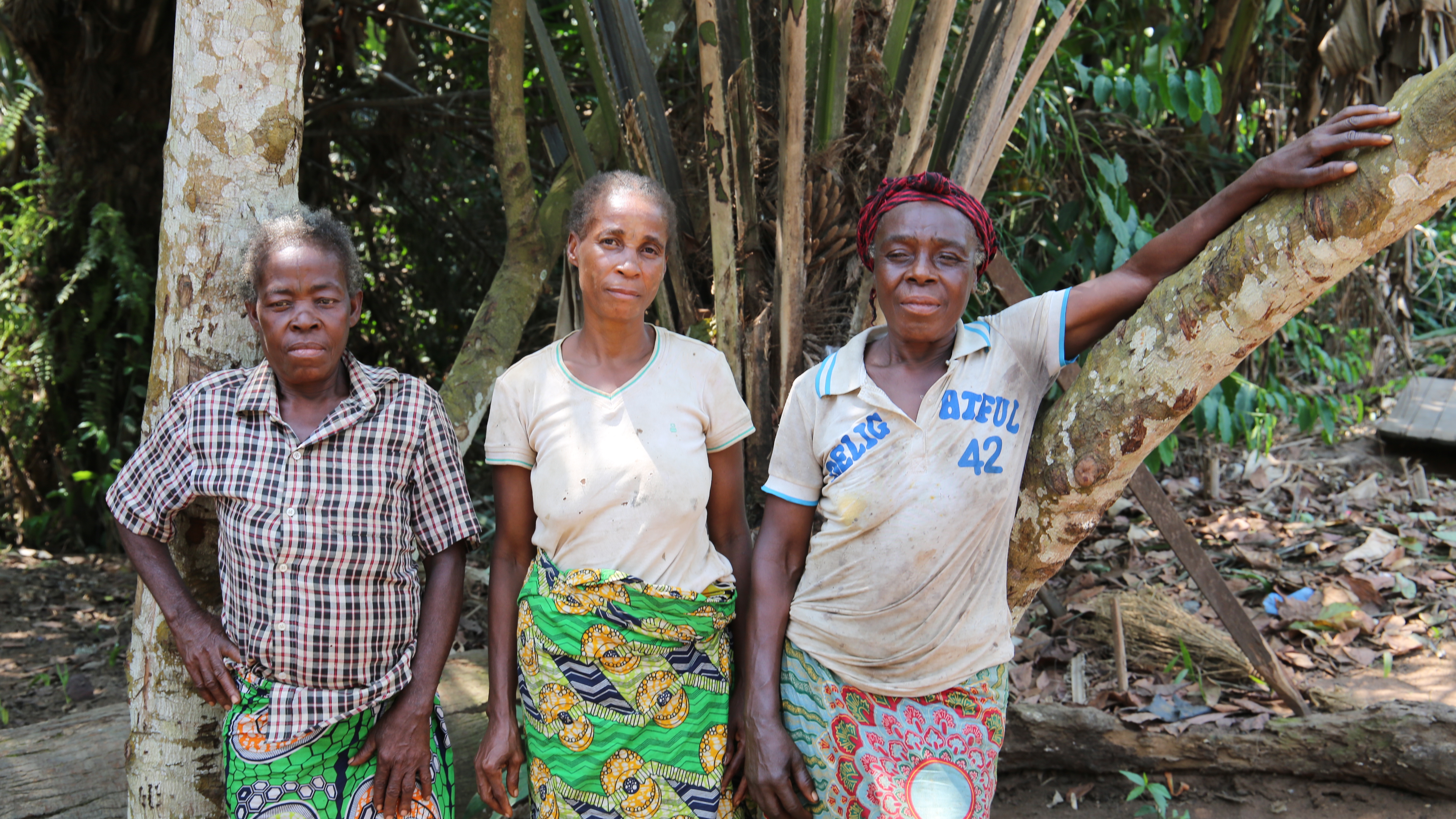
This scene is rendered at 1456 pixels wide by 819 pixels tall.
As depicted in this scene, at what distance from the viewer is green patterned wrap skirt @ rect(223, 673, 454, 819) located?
1.74 meters

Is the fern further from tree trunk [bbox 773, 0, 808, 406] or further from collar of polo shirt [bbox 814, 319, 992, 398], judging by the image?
collar of polo shirt [bbox 814, 319, 992, 398]

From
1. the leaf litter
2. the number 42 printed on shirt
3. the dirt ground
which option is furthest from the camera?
the leaf litter

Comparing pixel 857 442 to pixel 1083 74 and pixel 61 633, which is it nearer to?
pixel 1083 74

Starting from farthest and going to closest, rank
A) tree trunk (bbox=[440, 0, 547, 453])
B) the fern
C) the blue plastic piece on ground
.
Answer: the fern
the blue plastic piece on ground
tree trunk (bbox=[440, 0, 547, 453])

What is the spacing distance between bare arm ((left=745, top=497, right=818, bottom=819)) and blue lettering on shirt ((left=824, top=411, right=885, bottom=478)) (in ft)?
0.44

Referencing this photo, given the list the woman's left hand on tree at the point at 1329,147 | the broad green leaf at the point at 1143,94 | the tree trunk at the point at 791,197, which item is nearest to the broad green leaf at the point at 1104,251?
the broad green leaf at the point at 1143,94

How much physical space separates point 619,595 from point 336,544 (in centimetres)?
52

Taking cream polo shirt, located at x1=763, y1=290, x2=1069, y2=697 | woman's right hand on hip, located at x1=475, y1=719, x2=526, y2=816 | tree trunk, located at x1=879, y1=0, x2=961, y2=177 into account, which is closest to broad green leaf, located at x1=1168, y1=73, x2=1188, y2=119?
tree trunk, located at x1=879, y1=0, x2=961, y2=177

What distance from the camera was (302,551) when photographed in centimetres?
174

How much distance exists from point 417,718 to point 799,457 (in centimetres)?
88

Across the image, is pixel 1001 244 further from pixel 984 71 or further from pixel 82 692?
pixel 82 692

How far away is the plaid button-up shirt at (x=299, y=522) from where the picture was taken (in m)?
1.75

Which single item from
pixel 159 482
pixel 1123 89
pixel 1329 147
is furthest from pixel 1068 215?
pixel 159 482

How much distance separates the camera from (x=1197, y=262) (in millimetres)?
1532
